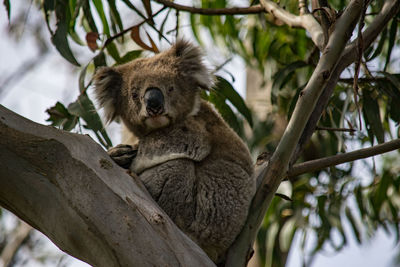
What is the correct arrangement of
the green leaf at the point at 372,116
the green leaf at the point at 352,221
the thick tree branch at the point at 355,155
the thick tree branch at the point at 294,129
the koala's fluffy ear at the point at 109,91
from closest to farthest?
the thick tree branch at the point at 294,129, the thick tree branch at the point at 355,155, the koala's fluffy ear at the point at 109,91, the green leaf at the point at 372,116, the green leaf at the point at 352,221

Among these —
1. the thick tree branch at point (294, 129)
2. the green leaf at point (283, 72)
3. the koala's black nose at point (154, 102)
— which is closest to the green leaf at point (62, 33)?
the koala's black nose at point (154, 102)

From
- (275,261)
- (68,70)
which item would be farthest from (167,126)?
(68,70)

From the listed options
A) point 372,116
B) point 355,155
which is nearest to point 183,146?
point 355,155

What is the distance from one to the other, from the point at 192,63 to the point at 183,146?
619 millimetres

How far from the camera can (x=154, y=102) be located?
110 inches

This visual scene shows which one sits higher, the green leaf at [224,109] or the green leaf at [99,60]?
the green leaf at [99,60]

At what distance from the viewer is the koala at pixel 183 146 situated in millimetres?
2627

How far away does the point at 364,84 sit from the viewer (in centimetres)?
333

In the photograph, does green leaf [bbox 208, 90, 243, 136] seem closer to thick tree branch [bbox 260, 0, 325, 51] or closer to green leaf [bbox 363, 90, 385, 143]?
thick tree branch [bbox 260, 0, 325, 51]

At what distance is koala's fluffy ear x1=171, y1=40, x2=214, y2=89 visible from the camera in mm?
3146

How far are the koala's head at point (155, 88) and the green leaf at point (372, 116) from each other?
3.40 feet

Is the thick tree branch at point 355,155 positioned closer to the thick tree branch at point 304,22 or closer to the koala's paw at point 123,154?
the thick tree branch at point 304,22

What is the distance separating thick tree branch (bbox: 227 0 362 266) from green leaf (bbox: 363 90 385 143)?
120 cm

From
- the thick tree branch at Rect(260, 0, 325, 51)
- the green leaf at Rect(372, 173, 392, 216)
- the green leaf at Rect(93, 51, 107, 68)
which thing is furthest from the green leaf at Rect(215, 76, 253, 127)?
the green leaf at Rect(372, 173, 392, 216)
